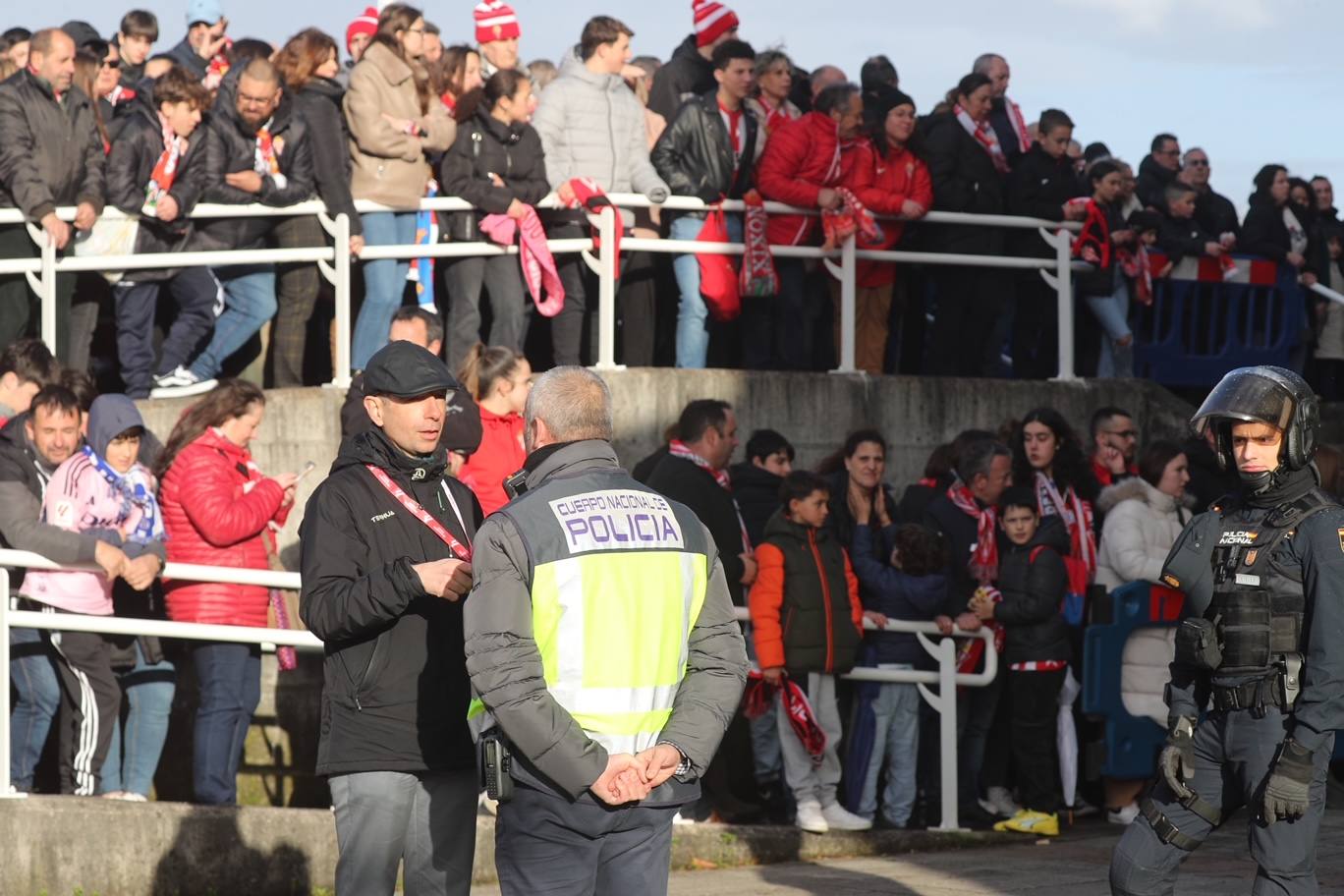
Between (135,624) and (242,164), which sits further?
(242,164)

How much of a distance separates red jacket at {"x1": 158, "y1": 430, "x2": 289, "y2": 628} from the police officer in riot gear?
4.05 meters

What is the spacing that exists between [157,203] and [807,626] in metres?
3.94

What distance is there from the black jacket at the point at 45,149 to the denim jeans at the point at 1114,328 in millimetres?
6091

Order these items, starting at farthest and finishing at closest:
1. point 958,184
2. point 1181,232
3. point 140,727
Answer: point 1181,232
point 958,184
point 140,727

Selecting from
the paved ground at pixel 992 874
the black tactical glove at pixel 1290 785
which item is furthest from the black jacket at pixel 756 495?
the black tactical glove at pixel 1290 785

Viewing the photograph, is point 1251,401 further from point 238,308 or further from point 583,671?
point 238,308

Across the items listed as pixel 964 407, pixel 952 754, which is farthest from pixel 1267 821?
pixel 964 407

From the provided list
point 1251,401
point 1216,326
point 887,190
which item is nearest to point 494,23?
point 887,190

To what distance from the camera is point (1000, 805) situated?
10156mm

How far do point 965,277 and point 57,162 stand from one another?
5.34 m

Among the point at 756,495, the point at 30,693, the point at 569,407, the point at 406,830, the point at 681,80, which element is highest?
the point at 681,80

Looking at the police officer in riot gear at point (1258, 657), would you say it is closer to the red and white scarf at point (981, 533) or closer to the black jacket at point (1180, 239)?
the red and white scarf at point (981, 533)

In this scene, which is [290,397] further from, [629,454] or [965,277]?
[965,277]

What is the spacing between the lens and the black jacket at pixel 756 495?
10258mm
